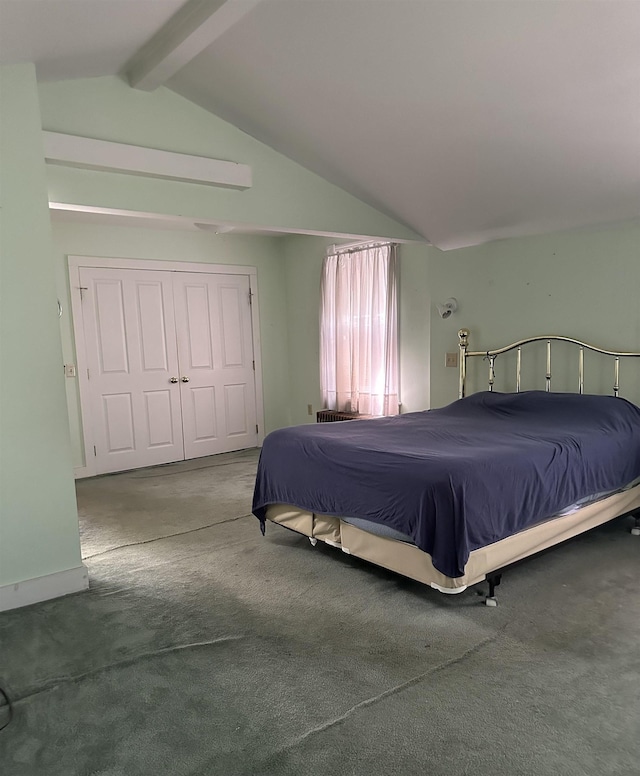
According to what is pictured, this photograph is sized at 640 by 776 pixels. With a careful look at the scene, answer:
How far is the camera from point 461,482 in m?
2.44

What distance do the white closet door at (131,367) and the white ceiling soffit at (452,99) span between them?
7.66 ft

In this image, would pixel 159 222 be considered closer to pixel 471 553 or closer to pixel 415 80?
pixel 415 80

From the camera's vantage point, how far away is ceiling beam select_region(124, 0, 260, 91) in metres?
2.38

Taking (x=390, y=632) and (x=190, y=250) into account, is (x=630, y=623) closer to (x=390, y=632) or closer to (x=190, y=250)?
(x=390, y=632)

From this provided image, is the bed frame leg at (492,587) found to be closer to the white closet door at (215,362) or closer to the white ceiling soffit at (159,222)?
the white ceiling soffit at (159,222)

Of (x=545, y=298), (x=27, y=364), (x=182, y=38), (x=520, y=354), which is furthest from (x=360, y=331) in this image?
(x=27, y=364)

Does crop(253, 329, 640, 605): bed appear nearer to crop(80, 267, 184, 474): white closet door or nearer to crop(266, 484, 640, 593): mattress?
crop(266, 484, 640, 593): mattress

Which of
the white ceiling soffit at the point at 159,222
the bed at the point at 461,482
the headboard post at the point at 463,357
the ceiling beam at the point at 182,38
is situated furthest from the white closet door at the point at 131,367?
the headboard post at the point at 463,357

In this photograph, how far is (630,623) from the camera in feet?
7.98

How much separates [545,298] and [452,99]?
1.72 meters

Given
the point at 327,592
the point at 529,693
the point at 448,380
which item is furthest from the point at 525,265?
the point at 529,693

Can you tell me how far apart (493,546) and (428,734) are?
99 centimetres

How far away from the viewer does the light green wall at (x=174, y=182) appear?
316cm

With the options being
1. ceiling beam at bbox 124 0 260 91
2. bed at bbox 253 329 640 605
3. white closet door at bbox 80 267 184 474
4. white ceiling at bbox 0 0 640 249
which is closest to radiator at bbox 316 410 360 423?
white closet door at bbox 80 267 184 474
